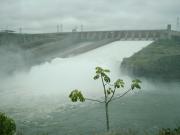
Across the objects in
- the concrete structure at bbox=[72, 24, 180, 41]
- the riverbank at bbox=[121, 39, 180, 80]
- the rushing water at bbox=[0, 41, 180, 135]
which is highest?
the concrete structure at bbox=[72, 24, 180, 41]

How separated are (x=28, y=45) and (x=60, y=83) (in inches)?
797

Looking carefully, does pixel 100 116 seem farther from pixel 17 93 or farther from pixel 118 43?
pixel 118 43

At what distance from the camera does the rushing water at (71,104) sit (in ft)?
56.5

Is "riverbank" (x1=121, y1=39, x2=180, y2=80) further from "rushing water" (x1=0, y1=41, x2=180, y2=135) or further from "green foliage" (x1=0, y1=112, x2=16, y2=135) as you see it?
"green foliage" (x1=0, y1=112, x2=16, y2=135)

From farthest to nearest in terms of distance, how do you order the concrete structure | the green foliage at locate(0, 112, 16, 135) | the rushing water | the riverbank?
the concrete structure
the riverbank
the rushing water
the green foliage at locate(0, 112, 16, 135)

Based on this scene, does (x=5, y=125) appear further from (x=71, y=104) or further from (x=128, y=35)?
(x=128, y=35)

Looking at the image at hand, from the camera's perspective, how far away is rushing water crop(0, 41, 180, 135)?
17.2 m

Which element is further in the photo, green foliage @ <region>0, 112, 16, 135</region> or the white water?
the white water

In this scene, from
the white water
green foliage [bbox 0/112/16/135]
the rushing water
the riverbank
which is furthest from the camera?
the riverbank

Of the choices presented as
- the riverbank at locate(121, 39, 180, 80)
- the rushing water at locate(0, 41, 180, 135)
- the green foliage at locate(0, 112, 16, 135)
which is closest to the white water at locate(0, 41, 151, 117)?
the rushing water at locate(0, 41, 180, 135)

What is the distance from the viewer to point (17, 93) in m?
25.8

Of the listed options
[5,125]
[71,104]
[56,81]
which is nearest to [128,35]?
[56,81]

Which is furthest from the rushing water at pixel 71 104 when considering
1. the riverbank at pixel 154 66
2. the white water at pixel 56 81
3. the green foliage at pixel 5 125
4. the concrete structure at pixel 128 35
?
the concrete structure at pixel 128 35

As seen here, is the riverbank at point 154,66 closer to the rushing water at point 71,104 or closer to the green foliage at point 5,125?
the rushing water at point 71,104
